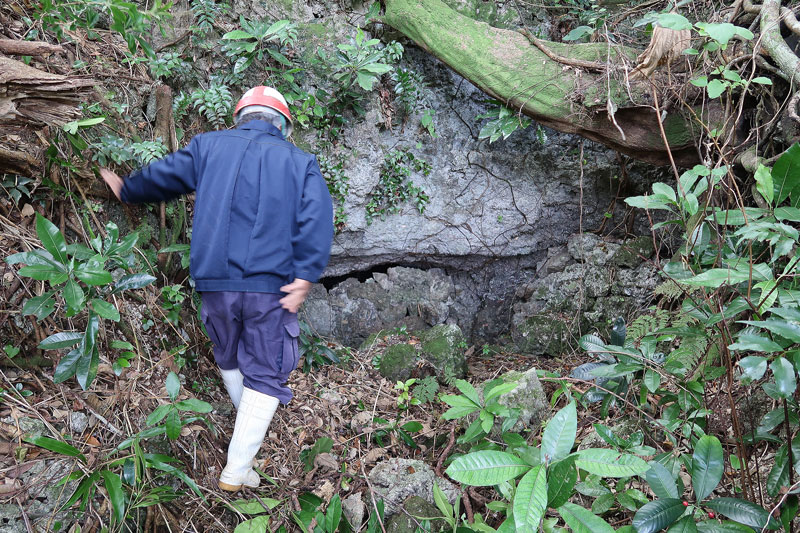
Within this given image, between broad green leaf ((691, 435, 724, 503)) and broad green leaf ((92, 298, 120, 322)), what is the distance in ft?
7.83

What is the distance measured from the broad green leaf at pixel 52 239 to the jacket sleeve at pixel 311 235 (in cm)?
104

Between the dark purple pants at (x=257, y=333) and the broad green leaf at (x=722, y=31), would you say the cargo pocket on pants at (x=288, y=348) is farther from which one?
the broad green leaf at (x=722, y=31)

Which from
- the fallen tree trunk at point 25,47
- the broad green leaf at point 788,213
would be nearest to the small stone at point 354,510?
the broad green leaf at point 788,213

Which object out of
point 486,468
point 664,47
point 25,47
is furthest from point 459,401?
point 664,47

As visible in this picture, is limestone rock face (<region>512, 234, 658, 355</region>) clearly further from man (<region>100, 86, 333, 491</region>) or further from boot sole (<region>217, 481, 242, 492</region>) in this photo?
boot sole (<region>217, 481, 242, 492</region>)

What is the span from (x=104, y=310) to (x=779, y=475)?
110 inches

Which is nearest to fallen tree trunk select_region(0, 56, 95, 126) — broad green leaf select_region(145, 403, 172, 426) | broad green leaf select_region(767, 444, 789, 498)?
broad green leaf select_region(145, 403, 172, 426)

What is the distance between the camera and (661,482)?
1688mm

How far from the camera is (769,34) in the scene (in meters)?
3.07

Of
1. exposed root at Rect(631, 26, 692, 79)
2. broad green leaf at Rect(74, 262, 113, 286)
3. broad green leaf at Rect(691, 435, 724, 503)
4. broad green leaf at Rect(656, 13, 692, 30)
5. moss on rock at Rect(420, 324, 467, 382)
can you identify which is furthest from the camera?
moss on rock at Rect(420, 324, 467, 382)

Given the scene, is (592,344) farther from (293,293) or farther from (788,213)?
(293,293)

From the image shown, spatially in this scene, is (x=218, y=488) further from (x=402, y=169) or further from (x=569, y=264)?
(x=569, y=264)

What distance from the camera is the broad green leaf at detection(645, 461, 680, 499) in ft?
5.51

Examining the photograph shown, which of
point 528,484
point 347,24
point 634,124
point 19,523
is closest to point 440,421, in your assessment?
point 528,484
